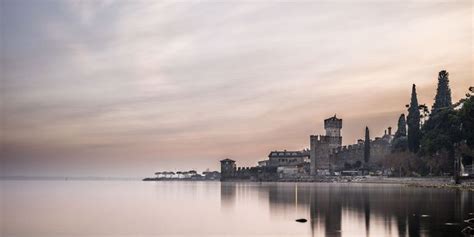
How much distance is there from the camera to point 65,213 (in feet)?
124

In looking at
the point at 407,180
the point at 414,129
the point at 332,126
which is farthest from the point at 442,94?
the point at 332,126

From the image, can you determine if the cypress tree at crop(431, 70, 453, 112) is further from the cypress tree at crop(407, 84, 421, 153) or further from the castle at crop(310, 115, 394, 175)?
the castle at crop(310, 115, 394, 175)

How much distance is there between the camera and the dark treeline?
223 feet

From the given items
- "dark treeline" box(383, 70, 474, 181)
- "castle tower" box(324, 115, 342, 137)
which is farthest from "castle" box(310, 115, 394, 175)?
"dark treeline" box(383, 70, 474, 181)

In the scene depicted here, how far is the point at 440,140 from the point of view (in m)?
72.6

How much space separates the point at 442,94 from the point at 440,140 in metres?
20.4

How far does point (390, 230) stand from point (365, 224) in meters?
2.72

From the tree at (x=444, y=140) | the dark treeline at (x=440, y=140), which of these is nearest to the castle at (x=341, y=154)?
the dark treeline at (x=440, y=140)

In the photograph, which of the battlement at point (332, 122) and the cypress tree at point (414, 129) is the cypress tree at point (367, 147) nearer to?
the cypress tree at point (414, 129)

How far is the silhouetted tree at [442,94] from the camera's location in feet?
297

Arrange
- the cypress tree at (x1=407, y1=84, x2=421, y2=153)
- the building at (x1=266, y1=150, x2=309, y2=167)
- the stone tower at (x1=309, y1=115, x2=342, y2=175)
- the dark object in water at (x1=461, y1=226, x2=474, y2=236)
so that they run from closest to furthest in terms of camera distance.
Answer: the dark object in water at (x1=461, y1=226, x2=474, y2=236) → the cypress tree at (x1=407, y1=84, x2=421, y2=153) → the stone tower at (x1=309, y1=115, x2=342, y2=175) → the building at (x1=266, y1=150, x2=309, y2=167)

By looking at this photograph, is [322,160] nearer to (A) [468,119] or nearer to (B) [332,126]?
(B) [332,126]

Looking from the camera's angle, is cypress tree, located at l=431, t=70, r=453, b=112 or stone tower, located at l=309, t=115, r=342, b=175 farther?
stone tower, located at l=309, t=115, r=342, b=175

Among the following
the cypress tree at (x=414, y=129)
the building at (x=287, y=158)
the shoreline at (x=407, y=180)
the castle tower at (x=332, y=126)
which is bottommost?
the shoreline at (x=407, y=180)
